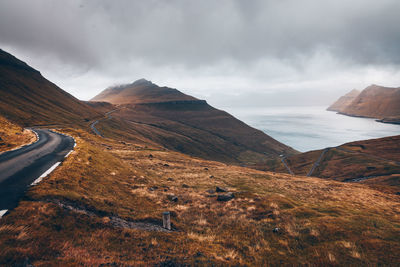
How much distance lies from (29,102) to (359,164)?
214376 mm

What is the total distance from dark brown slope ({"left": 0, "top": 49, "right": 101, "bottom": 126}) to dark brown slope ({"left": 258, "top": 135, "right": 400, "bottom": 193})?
14769 cm

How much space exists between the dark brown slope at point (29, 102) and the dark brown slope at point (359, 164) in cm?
14769

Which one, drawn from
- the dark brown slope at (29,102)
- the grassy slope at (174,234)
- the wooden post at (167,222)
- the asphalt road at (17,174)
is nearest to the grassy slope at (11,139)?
the asphalt road at (17,174)

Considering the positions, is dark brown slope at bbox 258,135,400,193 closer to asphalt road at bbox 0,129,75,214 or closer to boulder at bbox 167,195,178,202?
boulder at bbox 167,195,178,202

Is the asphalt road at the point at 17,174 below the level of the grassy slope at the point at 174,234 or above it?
above

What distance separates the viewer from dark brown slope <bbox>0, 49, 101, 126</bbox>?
9138cm

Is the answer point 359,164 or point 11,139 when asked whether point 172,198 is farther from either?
point 359,164

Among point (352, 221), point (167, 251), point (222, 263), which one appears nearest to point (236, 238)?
point (222, 263)

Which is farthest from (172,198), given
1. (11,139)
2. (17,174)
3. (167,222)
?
(11,139)

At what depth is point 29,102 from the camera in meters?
121

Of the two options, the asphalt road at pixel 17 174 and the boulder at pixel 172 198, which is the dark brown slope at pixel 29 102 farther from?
the boulder at pixel 172 198

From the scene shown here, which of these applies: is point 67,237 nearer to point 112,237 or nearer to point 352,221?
point 112,237

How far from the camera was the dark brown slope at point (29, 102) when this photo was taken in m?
91.4

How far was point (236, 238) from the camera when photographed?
11117 millimetres
